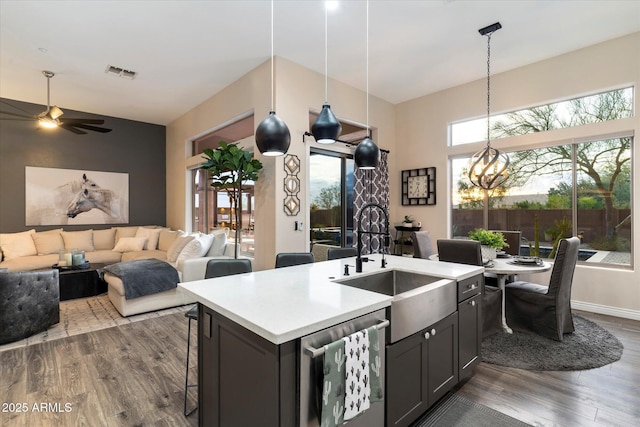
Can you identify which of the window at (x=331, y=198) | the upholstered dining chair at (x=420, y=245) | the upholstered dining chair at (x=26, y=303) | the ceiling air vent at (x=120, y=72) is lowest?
the upholstered dining chair at (x=26, y=303)

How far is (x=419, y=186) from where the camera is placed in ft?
19.0

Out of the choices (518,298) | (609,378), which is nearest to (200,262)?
(518,298)

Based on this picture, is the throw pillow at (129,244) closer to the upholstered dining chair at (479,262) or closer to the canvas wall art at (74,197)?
the canvas wall art at (74,197)

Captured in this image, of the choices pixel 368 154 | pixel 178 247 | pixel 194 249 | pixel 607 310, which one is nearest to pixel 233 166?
pixel 194 249

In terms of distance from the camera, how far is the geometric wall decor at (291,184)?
4301 millimetres

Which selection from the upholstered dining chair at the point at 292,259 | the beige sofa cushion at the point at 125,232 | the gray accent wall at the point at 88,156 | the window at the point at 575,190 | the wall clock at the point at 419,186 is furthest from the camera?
the beige sofa cushion at the point at 125,232

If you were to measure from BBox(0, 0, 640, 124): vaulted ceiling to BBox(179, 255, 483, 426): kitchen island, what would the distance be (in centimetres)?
294

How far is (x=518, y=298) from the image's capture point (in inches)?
135

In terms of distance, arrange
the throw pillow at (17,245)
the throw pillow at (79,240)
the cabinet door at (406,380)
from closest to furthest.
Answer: the cabinet door at (406,380)
the throw pillow at (17,245)
the throw pillow at (79,240)

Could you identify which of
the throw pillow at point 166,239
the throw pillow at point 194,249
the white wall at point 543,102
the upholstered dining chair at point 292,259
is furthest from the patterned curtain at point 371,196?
the throw pillow at point 166,239

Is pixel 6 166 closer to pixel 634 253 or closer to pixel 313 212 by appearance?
pixel 313 212

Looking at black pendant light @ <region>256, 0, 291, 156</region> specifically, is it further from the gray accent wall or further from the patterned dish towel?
the gray accent wall

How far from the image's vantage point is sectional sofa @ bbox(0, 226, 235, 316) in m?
4.22

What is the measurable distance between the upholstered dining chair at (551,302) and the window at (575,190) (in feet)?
4.39
